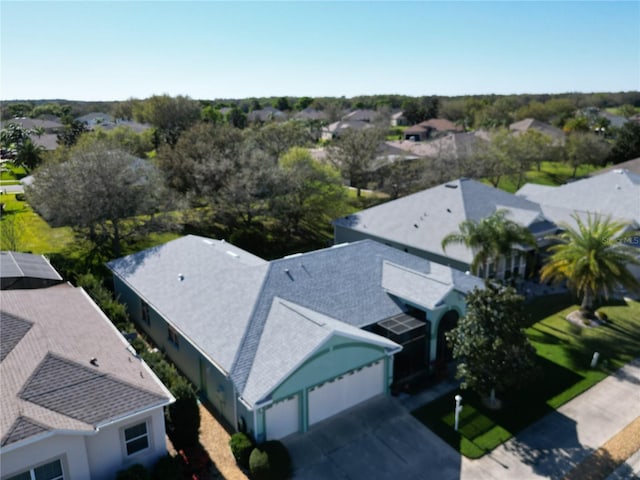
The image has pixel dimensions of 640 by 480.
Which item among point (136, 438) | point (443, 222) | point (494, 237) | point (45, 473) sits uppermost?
point (494, 237)

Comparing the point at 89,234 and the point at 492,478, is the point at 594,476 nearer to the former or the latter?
the point at 492,478

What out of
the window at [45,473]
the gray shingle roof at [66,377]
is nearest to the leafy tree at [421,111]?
the gray shingle roof at [66,377]

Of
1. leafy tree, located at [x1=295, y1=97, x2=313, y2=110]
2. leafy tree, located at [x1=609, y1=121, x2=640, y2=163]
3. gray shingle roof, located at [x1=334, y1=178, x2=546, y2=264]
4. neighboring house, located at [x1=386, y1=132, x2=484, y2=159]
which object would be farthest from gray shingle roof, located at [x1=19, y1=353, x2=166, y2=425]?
leafy tree, located at [x1=295, y1=97, x2=313, y2=110]

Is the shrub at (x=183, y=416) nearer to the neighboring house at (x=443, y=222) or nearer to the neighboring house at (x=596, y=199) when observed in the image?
the neighboring house at (x=443, y=222)

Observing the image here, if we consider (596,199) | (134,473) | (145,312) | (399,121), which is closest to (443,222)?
(596,199)

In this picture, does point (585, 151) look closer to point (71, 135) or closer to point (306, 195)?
point (306, 195)

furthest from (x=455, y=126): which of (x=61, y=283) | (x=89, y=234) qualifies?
(x=61, y=283)

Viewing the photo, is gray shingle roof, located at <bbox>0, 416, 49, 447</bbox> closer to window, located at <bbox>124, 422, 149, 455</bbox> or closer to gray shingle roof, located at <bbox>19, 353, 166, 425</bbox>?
gray shingle roof, located at <bbox>19, 353, 166, 425</bbox>
